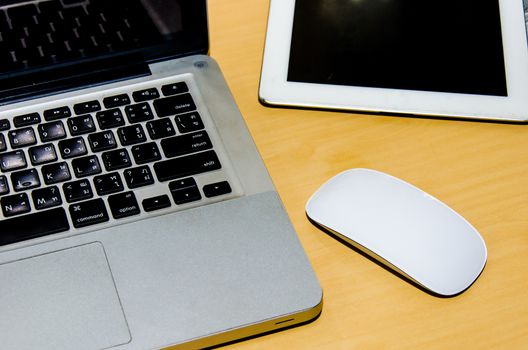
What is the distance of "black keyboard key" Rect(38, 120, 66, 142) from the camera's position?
Result: 21.7 inches

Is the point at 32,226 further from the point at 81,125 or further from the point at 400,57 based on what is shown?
the point at 400,57

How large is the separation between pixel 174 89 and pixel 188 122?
45mm

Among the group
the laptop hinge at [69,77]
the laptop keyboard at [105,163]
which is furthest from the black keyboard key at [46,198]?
the laptop hinge at [69,77]

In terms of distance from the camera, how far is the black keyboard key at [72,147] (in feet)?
1.78

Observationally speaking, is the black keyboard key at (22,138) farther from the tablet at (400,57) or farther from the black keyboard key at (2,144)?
the tablet at (400,57)

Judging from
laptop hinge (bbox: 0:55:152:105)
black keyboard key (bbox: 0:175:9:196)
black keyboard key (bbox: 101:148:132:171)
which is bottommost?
black keyboard key (bbox: 0:175:9:196)

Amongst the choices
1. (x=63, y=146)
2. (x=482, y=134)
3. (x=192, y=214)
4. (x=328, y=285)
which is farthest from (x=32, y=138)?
(x=482, y=134)

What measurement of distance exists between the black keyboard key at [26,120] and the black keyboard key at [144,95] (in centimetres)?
9

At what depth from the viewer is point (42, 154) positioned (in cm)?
54

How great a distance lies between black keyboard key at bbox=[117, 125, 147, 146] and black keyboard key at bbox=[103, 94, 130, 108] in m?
0.03

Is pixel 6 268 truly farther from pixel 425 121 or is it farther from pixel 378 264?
pixel 425 121

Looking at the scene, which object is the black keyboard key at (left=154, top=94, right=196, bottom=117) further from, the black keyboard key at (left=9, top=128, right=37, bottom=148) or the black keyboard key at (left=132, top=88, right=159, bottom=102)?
the black keyboard key at (left=9, top=128, right=37, bottom=148)

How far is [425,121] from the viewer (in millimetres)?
608

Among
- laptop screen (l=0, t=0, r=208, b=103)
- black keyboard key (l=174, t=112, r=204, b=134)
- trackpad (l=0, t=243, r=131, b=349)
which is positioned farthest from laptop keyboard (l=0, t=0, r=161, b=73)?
trackpad (l=0, t=243, r=131, b=349)
